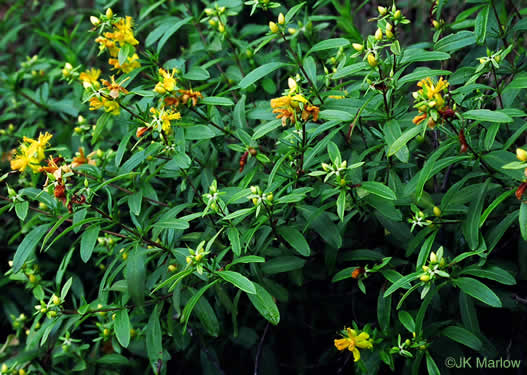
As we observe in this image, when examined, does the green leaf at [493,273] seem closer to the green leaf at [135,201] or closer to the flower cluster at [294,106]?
the flower cluster at [294,106]

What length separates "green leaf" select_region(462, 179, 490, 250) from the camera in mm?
1411

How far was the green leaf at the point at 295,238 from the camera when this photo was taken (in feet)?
5.06

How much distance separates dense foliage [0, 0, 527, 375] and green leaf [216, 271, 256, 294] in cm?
1

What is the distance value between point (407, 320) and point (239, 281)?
55 cm

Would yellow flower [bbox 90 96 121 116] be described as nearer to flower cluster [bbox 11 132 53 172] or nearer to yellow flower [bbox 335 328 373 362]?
flower cluster [bbox 11 132 53 172]

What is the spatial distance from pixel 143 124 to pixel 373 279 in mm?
1032

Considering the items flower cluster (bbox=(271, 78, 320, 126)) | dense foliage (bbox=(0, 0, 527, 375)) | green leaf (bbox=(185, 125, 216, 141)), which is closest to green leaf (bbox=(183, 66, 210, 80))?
dense foliage (bbox=(0, 0, 527, 375))

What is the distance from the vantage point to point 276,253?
5.63 ft

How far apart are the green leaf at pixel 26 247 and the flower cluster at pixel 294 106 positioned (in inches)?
35.3

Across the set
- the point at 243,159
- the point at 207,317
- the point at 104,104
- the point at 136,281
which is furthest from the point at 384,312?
the point at 104,104

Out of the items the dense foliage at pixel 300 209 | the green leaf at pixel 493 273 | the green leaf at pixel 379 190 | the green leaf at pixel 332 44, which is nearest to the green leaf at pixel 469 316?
the dense foliage at pixel 300 209

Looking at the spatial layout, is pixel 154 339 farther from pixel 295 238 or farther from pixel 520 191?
pixel 520 191

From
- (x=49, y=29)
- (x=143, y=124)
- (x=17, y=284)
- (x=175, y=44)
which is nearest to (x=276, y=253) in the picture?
(x=143, y=124)

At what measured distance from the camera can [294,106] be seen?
4.60ft
